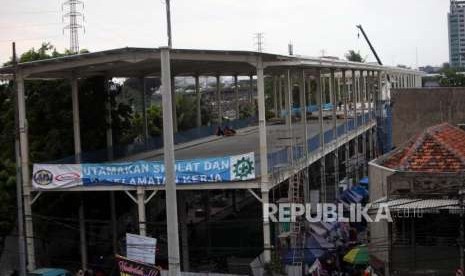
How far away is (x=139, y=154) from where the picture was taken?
3102cm

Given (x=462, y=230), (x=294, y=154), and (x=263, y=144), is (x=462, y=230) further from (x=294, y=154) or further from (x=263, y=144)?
(x=294, y=154)

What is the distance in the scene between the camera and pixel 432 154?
2230 centimetres

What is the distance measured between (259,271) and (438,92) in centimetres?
1804

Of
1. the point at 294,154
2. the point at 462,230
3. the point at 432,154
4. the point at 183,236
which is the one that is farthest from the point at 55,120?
the point at 462,230

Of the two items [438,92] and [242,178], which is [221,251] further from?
[438,92]

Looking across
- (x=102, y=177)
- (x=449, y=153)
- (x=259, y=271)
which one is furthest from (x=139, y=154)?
(x=449, y=153)

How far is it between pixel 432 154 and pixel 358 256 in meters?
4.21

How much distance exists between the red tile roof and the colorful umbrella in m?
2.98

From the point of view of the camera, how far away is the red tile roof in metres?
21.7

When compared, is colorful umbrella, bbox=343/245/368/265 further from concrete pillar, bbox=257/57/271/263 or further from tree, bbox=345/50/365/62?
tree, bbox=345/50/365/62

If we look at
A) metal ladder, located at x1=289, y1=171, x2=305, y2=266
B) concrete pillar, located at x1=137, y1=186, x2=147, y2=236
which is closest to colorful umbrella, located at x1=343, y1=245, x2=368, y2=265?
metal ladder, located at x1=289, y1=171, x2=305, y2=266

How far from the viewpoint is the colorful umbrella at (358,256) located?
23047 millimetres

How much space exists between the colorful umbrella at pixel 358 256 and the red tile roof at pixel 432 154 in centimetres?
298

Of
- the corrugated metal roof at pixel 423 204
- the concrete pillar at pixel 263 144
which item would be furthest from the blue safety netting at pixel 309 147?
the corrugated metal roof at pixel 423 204
